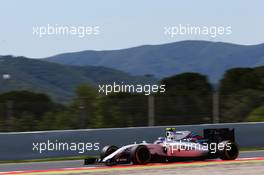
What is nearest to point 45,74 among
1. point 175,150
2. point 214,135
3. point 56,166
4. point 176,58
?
point 176,58

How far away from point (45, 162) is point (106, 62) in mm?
16224

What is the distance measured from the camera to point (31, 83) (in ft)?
89.0

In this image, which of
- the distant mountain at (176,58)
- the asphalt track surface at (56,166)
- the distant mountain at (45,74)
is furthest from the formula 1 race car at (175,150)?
the distant mountain at (176,58)

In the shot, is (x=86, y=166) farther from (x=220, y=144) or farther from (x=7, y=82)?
(x=7, y=82)

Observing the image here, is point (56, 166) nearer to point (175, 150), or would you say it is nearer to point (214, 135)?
point (175, 150)

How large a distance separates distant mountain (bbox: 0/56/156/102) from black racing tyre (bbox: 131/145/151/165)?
13.2 metres

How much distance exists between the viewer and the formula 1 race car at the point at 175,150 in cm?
1212

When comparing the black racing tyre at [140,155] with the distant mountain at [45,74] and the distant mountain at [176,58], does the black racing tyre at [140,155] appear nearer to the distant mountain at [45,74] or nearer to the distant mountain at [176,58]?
the distant mountain at [45,74]

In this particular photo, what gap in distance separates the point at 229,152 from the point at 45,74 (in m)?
16.2

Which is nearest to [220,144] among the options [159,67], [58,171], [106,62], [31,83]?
[58,171]

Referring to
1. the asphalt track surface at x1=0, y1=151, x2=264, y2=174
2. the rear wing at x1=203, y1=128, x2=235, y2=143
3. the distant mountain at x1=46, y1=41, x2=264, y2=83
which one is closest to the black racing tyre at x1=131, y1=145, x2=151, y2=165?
the asphalt track surface at x1=0, y1=151, x2=264, y2=174

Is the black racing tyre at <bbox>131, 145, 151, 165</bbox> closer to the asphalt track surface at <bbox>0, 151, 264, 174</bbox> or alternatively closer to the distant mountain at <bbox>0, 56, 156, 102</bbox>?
the asphalt track surface at <bbox>0, 151, 264, 174</bbox>

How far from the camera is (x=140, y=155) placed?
12102 millimetres

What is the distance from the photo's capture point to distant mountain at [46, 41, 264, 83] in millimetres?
29875
